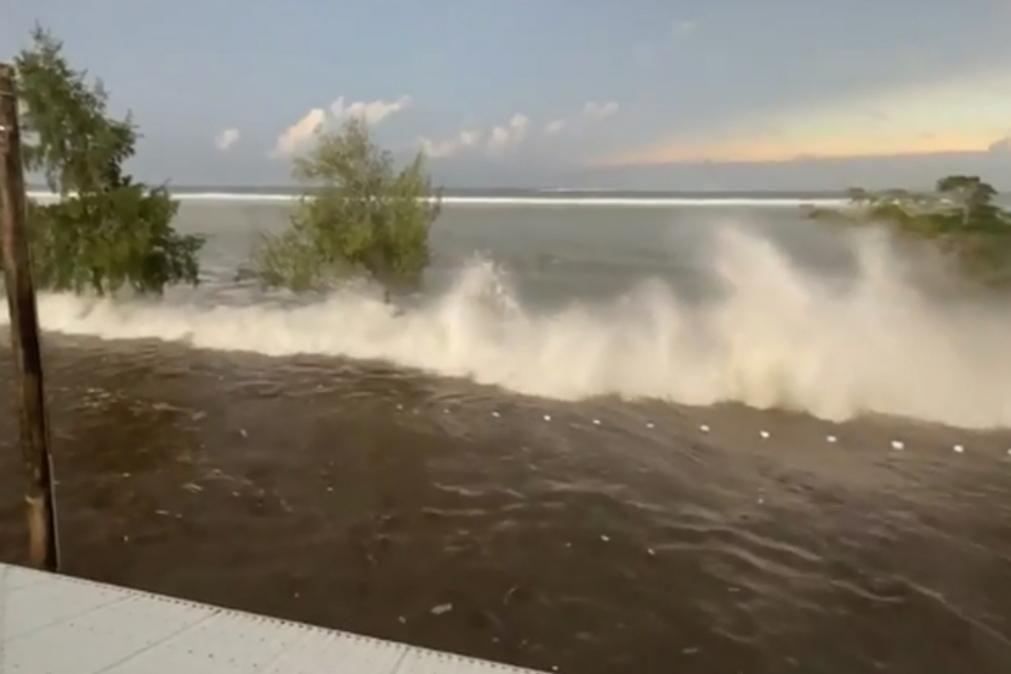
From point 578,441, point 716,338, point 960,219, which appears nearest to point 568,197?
point 716,338

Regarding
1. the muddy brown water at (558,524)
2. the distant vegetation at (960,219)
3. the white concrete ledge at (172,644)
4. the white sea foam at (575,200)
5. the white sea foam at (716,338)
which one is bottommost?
the muddy brown water at (558,524)

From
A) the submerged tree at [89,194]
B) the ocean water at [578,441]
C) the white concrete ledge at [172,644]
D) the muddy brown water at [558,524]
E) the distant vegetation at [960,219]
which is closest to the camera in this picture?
the white concrete ledge at [172,644]

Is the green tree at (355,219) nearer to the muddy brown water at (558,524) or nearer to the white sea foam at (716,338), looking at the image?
the white sea foam at (716,338)

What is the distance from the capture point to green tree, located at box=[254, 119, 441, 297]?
21.9 ft

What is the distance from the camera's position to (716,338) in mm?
5465

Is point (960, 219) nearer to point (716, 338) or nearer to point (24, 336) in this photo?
point (716, 338)

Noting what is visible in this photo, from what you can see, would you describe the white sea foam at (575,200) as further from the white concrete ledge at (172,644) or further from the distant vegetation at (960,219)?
the white concrete ledge at (172,644)

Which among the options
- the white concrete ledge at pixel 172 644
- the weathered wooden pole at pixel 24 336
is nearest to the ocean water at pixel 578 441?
the weathered wooden pole at pixel 24 336

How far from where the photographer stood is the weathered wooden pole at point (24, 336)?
3129 mm

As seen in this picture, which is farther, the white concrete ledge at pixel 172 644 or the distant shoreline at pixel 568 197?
the distant shoreline at pixel 568 197

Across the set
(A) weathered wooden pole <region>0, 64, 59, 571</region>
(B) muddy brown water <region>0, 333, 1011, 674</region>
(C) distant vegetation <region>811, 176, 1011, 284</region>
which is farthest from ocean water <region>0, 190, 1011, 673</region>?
(A) weathered wooden pole <region>0, 64, 59, 571</region>

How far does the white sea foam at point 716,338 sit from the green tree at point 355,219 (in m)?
0.32

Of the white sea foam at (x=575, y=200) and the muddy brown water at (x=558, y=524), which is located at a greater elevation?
the white sea foam at (x=575, y=200)

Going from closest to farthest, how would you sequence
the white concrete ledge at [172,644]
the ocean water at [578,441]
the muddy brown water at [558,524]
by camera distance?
the white concrete ledge at [172,644]
the muddy brown water at [558,524]
the ocean water at [578,441]
